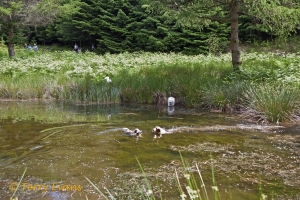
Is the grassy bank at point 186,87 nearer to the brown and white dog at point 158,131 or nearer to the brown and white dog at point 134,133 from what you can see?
the brown and white dog at point 158,131

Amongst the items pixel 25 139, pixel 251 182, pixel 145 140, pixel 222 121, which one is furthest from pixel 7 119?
pixel 251 182

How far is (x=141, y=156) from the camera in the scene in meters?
3.54

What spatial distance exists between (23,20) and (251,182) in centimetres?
1623

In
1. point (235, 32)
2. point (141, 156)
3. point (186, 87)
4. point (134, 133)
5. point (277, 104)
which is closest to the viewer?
point (141, 156)

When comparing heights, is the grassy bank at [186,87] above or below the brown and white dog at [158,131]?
above

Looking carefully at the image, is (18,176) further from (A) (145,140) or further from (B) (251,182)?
(B) (251,182)

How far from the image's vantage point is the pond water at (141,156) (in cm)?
265

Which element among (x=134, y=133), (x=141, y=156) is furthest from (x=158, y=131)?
(x=141, y=156)

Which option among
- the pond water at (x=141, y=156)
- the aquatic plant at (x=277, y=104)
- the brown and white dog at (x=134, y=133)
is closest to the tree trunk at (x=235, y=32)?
the aquatic plant at (x=277, y=104)

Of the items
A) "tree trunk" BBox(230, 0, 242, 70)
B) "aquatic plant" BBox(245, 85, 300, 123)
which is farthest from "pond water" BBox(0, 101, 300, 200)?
"tree trunk" BBox(230, 0, 242, 70)

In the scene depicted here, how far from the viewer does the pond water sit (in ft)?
8.70

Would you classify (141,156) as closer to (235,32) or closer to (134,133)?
(134,133)

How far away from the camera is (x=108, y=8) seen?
27094 millimetres

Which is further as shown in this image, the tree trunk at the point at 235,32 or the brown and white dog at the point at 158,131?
the tree trunk at the point at 235,32
